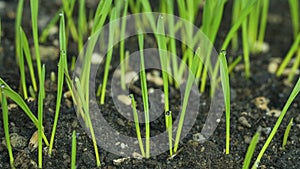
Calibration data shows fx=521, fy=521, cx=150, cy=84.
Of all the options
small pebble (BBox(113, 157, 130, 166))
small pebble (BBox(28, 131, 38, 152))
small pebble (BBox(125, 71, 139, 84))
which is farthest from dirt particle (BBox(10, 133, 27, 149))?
small pebble (BBox(125, 71, 139, 84))

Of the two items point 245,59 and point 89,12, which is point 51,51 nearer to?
point 89,12

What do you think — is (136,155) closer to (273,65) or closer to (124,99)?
(124,99)

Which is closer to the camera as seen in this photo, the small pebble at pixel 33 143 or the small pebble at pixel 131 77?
the small pebble at pixel 33 143

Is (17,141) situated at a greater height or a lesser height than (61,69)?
lesser

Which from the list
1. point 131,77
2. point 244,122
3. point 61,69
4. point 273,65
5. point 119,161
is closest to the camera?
point 61,69

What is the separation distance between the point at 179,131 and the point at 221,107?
0.68ft

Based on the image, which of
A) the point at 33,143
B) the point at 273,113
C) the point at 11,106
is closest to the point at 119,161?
the point at 33,143

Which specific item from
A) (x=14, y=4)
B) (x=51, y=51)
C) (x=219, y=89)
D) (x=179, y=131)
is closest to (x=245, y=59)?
(x=219, y=89)

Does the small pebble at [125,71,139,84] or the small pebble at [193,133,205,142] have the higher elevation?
the small pebble at [125,71,139,84]

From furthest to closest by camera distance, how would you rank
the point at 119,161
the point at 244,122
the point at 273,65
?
1. the point at 273,65
2. the point at 244,122
3. the point at 119,161

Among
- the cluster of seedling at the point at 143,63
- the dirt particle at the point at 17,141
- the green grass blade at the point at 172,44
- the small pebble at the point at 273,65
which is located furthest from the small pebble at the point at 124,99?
the small pebble at the point at 273,65

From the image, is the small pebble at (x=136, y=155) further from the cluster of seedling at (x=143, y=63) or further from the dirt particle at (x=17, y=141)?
the dirt particle at (x=17, y=141)

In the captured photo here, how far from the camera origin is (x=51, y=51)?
139cm

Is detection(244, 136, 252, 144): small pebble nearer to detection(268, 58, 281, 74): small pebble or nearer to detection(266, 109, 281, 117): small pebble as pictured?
detection(266, 109, 281, 117): small pebble
